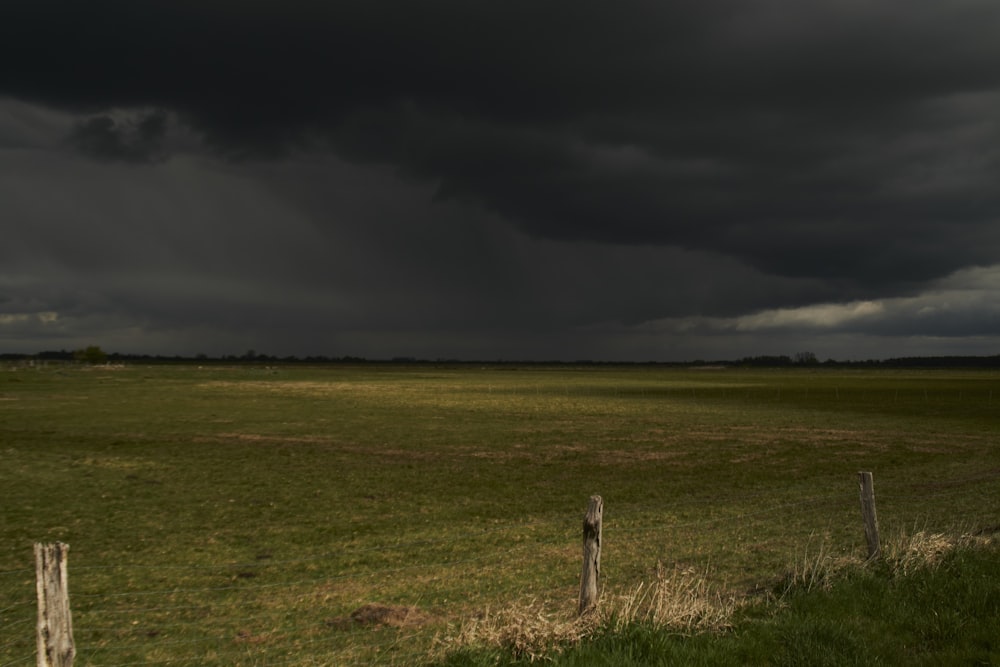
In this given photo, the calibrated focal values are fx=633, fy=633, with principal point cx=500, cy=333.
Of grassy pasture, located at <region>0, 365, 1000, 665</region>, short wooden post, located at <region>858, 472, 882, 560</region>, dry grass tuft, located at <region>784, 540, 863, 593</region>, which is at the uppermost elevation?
short wooden post, located at <region>858, 472, 882, 560</region>

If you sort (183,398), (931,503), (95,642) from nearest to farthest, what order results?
(95,642) < (931,503) < (183,398)

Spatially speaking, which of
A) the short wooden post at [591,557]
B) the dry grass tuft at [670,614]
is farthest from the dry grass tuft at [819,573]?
the short wooden post at [591,557]

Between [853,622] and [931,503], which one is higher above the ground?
[853,622]

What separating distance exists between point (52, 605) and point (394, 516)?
12945mm

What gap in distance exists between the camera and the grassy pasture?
10.3 m

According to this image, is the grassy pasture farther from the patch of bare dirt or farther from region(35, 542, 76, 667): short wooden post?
region(35, 542, 76, 667): short wooden post

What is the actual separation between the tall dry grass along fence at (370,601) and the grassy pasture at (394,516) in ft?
0.21

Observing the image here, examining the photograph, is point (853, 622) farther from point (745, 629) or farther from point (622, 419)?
point (622, 419)

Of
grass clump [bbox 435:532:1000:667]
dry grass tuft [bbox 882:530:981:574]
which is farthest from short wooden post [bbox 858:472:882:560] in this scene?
grass clump [bbox 435:532:1000:667]

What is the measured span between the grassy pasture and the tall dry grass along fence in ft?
0.21

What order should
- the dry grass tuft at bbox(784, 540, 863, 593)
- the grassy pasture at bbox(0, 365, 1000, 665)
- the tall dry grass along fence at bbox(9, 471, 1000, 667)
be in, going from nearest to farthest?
the tall dry grass along fence at bbox(9, 471, 1000, 667) → the dry grass tuft at bbox(784, 540, 863, 593) → the grassy pasture at bbox(0, 365, 1000, 665)

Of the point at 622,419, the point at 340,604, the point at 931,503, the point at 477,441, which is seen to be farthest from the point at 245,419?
the point at 931,503

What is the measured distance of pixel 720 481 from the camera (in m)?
23.3

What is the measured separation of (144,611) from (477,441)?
2514 cm
